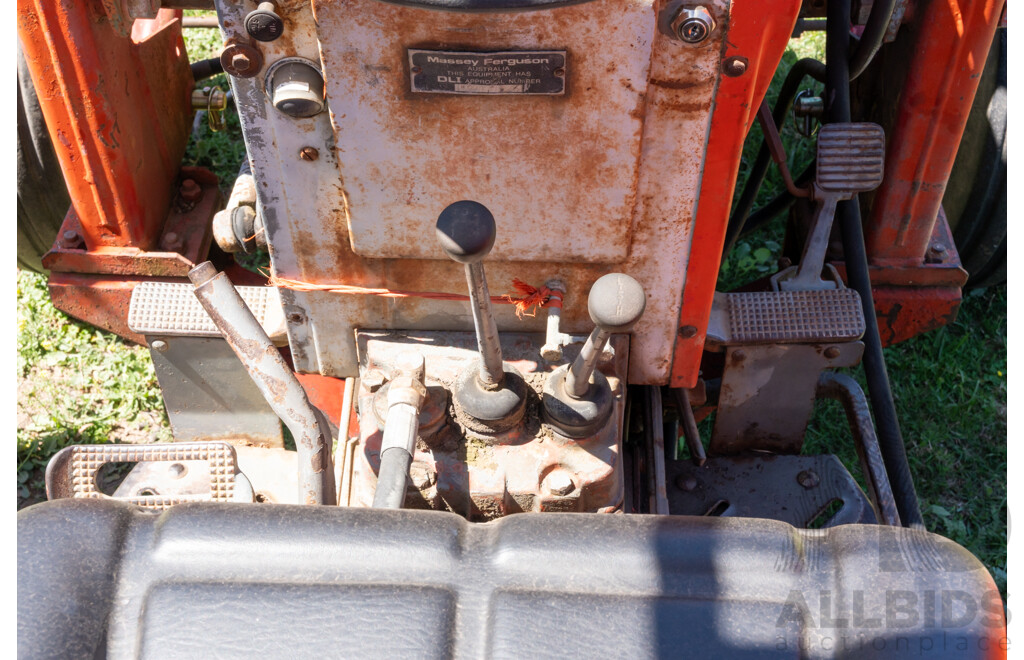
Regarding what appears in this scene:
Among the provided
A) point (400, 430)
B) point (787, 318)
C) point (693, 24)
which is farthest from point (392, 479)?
point (787, 318)

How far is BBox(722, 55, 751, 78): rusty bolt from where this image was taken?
1337 millimetres

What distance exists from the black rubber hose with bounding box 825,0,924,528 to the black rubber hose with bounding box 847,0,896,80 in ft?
0.11

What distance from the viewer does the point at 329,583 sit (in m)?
1.07

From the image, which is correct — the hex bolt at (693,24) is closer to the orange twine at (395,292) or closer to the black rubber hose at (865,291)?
the orange twine at (395,292)

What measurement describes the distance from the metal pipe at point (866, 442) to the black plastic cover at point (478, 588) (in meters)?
0.79

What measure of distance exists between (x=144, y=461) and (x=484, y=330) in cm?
78

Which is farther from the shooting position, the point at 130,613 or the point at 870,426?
the point at 870,426

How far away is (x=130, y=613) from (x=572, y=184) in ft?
2.80

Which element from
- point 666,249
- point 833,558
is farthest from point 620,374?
point 833,558

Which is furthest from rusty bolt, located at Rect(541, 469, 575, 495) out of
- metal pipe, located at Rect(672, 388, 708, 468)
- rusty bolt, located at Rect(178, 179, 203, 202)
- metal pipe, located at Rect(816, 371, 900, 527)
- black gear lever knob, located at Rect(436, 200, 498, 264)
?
rusty bolt, located at Rect(178, 179, 203, 202)

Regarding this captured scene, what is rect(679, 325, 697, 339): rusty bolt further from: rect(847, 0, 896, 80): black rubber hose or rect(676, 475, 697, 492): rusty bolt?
rect(847, 0, 896, 80): black rubber hose

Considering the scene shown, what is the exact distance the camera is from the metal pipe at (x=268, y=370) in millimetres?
1513

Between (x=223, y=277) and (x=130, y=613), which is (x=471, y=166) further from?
(x=130, y=613)

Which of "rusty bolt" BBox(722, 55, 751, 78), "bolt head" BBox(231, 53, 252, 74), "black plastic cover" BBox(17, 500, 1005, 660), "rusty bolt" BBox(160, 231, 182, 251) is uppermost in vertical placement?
"bolt head" BBox(231, 53, 252, 74)
